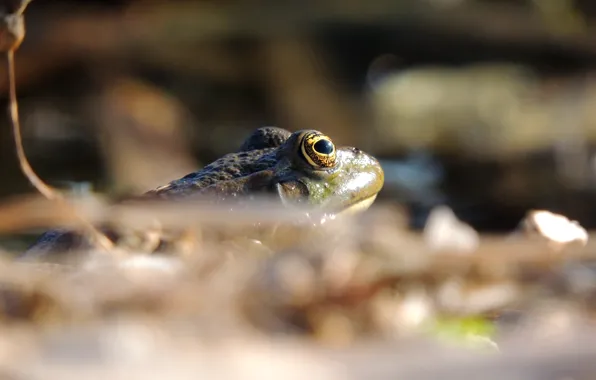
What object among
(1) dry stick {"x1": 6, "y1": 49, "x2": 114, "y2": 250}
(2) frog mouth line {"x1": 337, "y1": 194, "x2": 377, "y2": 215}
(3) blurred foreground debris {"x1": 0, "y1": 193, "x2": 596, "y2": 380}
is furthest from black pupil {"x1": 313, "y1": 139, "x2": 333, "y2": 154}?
(3) blurred foreground debris {"x1": 0, "y1": 193, "x2": 596, "y2": 380}

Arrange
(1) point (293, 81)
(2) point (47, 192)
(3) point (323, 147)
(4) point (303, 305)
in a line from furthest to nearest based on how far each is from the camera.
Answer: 1. (1) point (293, 81)
2. (3) point (323, 147)
3. (2) point (47, 192)
4. (4) point (303, 305)

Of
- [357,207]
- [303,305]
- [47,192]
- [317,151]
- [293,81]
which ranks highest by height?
[293,81]

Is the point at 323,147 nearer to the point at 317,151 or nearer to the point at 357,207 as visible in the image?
the point at 317,151

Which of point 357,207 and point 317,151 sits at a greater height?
point 317,151

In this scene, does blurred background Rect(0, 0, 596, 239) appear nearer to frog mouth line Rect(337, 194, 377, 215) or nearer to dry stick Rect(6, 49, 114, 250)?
frog mouth line Rect(337, 194, 377, 215)

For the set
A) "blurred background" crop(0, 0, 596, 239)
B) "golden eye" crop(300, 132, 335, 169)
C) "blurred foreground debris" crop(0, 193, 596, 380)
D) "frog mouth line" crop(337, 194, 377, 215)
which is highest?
"blurred background" crop(0, 0, 596, 239)

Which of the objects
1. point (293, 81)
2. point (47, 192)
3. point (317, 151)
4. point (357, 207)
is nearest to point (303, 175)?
Answer: point (317, 151)
